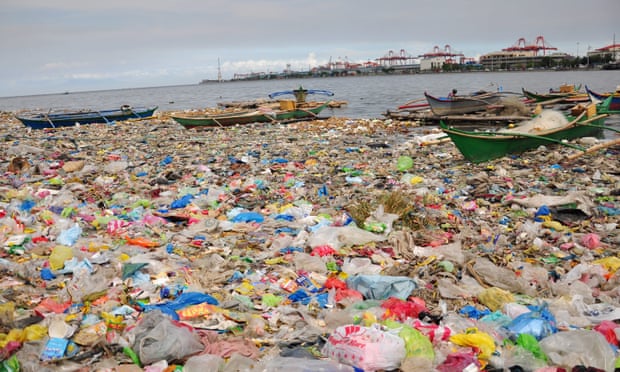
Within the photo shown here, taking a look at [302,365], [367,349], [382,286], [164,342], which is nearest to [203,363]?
[164,342]

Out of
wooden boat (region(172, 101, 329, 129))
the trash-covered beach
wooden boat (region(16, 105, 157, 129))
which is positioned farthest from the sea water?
the trash-covered beach

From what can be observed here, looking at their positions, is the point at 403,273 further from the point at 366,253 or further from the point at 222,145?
the point at 222,145

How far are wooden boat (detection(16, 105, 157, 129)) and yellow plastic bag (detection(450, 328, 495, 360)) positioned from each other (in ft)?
65.5

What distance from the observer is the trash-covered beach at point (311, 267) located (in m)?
3.13

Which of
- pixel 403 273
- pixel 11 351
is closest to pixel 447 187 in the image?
pixel 403 273

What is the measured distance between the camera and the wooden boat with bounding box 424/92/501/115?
760 inches

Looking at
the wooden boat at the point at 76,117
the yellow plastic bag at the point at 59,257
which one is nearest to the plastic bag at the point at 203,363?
the yellow plastic bag at the point at 59,257

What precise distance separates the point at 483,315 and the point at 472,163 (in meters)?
6.95

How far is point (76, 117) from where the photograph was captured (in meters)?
20.2

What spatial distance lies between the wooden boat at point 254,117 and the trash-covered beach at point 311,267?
25.8ft

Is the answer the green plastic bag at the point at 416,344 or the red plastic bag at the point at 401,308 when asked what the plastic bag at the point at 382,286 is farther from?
the green plastic bag at the point at 416,344

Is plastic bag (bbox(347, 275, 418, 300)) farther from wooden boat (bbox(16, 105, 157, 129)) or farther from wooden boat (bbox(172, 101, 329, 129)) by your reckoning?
wooden boat (bbox(16, 105, 157, 129))

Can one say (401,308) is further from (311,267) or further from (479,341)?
(311,267)

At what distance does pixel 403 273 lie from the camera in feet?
15.3
